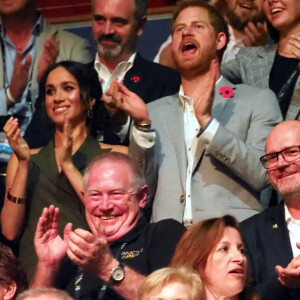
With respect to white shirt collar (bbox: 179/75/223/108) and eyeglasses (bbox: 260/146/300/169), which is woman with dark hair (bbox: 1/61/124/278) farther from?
eyeglasses (bbox: 260/146/300/169)

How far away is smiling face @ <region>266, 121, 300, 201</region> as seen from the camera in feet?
14.7

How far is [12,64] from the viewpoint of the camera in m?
5.79

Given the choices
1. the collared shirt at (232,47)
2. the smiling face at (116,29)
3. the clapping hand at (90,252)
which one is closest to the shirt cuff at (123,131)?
the smiling face at (116,29)

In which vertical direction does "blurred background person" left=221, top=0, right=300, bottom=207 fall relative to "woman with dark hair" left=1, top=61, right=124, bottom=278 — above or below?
above

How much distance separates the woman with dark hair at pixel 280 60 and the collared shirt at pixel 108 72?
585 millimetres

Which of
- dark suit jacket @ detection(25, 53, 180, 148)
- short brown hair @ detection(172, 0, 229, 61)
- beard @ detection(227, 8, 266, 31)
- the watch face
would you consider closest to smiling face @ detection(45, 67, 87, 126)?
dark suit jacket @ detection(25, 53, 180, 148)

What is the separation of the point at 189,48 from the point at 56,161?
0.86 metres

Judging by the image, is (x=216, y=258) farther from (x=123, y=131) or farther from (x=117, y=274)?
(x=123, y=131)

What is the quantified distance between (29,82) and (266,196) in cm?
147

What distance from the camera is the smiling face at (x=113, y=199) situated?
4367 millimetres

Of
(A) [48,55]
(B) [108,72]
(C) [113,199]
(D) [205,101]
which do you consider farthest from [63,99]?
(C) [113,199]

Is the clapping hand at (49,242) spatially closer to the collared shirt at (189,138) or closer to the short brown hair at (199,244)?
the short brown hair at (199,244)

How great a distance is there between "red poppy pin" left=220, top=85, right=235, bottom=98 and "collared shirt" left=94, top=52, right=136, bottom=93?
0.64 m

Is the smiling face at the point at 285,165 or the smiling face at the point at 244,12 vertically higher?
the smiling face at the point at 244,12
